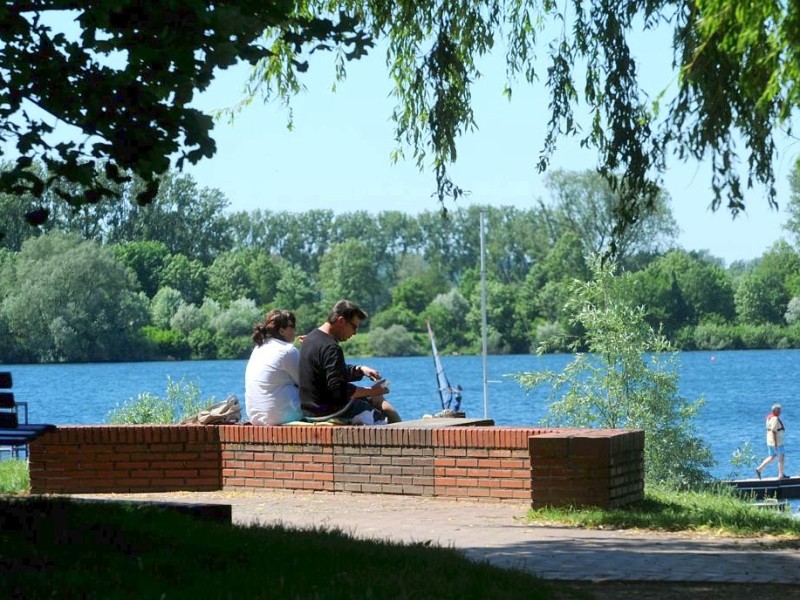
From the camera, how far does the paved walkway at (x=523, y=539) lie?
7.61 metres

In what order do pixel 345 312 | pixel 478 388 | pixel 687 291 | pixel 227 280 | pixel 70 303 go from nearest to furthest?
pixel 345 312
pixel 70 303
pixel 687 291
pixel 478 388
pixel 227 280

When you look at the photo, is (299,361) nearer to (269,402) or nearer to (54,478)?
(269,402)

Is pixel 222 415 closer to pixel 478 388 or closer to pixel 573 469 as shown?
pixel 573 469

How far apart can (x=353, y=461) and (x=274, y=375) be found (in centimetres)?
97

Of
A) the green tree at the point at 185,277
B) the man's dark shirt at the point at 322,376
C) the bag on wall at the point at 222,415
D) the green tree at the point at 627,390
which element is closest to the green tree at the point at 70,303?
the green tree at the point at 185,277

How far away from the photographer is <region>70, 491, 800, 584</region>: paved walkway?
7.61 m

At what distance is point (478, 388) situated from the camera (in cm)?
8856

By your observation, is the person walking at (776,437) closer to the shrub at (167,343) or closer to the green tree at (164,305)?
the shrub at (167,343)

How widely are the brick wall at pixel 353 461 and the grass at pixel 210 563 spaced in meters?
2.21

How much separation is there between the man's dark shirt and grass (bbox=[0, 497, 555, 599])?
300cm

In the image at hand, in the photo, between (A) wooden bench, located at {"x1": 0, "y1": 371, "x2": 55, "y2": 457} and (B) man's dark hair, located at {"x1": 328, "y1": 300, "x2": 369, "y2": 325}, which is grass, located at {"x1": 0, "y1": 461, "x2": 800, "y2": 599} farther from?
(B) man's dark hair, located at {"x1": 328, "y1": 300, "x2": 369, "y2": 325}

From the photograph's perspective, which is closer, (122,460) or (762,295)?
(122,460)

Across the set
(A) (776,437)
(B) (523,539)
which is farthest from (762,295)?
(B) (523,539)

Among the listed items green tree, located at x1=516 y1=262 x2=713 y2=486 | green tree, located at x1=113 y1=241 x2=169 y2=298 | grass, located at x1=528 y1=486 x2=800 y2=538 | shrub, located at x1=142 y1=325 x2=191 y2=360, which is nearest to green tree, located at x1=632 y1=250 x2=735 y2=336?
shrub, located at x1=142 y1=325 x2=191 y2=360
